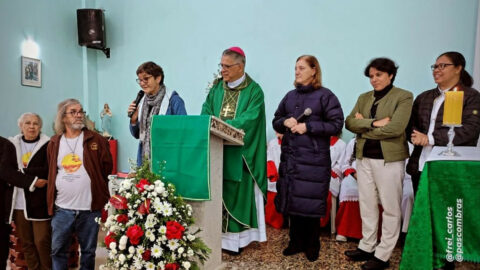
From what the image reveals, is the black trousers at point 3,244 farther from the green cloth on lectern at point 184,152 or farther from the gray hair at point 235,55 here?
the gray hair at point 235,55

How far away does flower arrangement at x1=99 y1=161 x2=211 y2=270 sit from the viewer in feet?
6.16

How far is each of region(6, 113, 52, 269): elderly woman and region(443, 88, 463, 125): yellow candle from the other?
107 inches

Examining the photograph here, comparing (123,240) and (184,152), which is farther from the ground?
(184,152)

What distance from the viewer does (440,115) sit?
245 cm

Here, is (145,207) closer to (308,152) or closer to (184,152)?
(184,152)

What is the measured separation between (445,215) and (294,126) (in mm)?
1203

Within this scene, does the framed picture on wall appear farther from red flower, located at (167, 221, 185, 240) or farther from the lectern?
red flower, located at (167, 221, 185, 240)

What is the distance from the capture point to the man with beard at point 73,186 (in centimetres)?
251

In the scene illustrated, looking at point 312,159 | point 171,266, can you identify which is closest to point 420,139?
point 312,159

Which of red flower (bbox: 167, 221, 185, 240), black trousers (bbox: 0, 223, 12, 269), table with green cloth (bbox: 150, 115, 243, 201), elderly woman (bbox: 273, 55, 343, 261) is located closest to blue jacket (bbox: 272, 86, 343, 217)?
elderly woman (bbox: 273, 55, 343, 261)

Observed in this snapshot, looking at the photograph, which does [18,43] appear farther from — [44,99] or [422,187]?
[422,187]

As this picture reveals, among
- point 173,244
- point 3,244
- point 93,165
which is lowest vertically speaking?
point 3,244

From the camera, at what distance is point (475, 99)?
7.75 ft

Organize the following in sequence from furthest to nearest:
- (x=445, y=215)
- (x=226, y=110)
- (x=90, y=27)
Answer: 1. (x=90, y=27)
2. (x=226, y=110)
3. (x=445, y=215)
